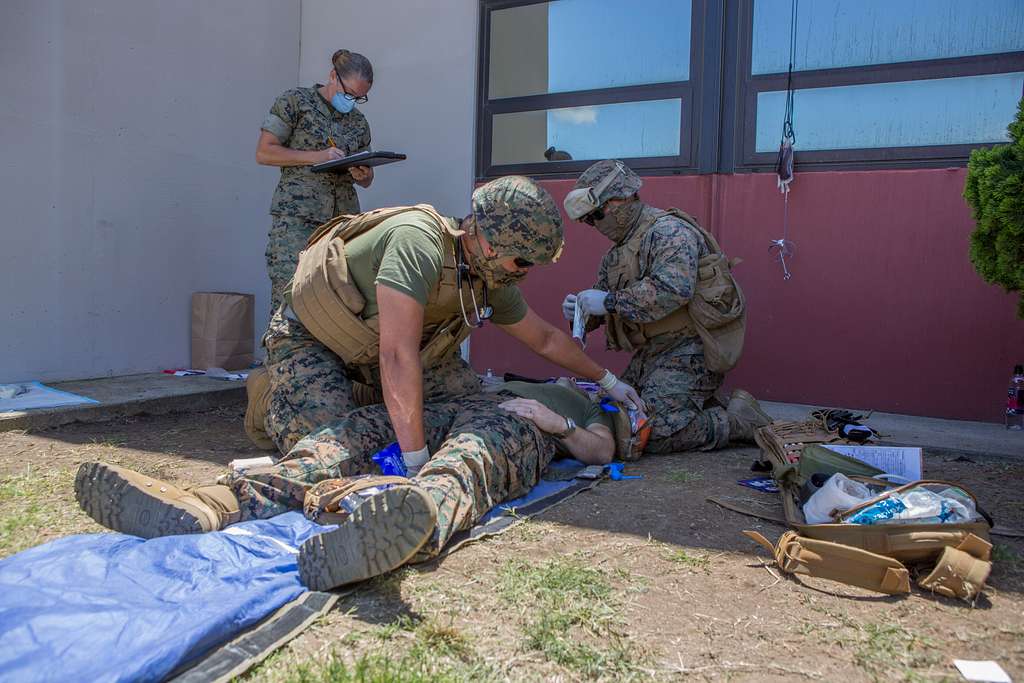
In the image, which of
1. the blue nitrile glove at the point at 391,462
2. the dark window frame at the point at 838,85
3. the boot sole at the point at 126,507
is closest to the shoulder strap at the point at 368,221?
the blue nitrile glove at the point at 391,462

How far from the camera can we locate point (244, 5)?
634 centimetres

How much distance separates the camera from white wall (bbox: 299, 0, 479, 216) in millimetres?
6129

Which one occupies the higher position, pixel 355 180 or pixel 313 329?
pixel 355 180

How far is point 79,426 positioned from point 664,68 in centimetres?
437

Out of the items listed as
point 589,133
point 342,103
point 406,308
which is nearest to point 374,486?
point 406,308

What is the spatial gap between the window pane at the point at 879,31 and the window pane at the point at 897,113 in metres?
0.17

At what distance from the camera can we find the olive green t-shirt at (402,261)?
2.80 meters

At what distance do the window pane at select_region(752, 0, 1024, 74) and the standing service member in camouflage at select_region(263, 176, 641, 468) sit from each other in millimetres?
2764

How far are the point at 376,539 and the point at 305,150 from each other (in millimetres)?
3789

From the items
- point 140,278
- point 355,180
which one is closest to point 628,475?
point 355,180

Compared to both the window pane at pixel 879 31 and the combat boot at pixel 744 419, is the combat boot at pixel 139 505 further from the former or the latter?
the window pane at pixel 879 31

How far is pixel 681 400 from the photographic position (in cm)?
415

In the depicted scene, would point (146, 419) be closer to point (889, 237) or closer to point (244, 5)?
point (244, 5)

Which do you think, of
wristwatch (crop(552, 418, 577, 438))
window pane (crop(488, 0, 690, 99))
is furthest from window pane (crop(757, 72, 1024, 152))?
wristwatch (crop(552, 418, 577, 438))
